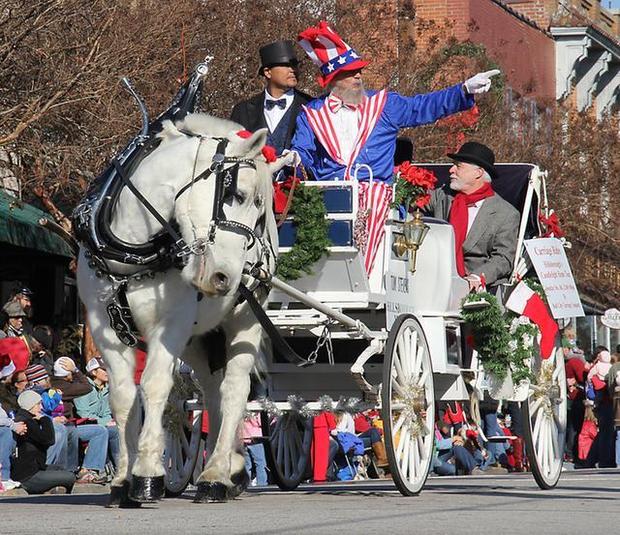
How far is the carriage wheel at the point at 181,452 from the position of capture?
38.7 feet

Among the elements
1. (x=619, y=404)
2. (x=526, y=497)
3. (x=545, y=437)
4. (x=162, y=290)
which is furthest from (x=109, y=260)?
(x=619, y=404)

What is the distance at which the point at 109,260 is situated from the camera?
985cm

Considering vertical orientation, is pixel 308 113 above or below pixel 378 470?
above

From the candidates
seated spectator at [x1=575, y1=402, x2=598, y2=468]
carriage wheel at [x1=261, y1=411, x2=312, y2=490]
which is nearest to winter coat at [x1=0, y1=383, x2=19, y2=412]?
carriage wheel at [x1=261, y1=411, x2=312, y2=490]

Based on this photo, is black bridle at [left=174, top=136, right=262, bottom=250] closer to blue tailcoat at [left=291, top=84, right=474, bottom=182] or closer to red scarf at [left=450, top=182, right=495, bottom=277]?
blue tailcoat at [left=291, top=84, right=474, bottom=182]

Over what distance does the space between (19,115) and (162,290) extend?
9853 mm

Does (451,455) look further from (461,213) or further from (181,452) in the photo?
(181,452)

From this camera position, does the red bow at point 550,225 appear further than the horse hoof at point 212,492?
Yes

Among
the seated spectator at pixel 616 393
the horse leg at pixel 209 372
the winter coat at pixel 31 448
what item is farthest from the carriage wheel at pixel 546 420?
the seated spectator at pixel 616 393

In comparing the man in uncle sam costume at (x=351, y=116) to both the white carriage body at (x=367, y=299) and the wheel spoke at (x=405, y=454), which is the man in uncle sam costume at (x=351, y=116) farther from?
the wheel spoke at (x=405, y=454)

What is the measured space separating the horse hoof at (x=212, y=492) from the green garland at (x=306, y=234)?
56.5 inches

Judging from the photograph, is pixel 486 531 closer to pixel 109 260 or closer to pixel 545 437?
pixel 109 260

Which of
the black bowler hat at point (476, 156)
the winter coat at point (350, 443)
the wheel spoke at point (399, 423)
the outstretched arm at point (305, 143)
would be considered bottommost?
the wheel spoke at point (399, 423)

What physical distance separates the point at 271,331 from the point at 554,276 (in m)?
3.33
